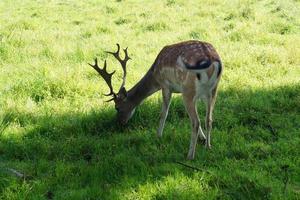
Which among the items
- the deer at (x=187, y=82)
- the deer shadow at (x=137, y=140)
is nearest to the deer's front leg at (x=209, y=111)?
the deer at (x=187, y=82)

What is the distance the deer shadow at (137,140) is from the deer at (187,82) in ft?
0.79

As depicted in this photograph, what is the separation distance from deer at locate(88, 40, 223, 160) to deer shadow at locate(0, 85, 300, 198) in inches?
9.4

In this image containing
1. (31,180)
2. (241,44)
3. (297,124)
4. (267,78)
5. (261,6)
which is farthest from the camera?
(261,6)

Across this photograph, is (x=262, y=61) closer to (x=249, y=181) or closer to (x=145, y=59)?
(x=145, y=59)

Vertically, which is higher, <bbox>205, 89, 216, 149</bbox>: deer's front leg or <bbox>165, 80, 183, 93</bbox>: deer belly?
<bbox>165, 80, 183, 93</bbox>: deer belly

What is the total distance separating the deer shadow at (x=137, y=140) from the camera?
17.1 feet

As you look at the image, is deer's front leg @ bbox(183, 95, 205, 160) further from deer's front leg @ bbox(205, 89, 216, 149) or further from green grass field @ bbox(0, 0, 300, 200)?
deer's front leg @ bbox(205, 89, 216, 149)

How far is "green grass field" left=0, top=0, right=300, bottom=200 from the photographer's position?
4906 mm

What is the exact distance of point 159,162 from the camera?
5.44 m

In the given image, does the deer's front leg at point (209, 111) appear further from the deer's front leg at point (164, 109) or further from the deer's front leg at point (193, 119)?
the deer's front leg at point (164, 109)

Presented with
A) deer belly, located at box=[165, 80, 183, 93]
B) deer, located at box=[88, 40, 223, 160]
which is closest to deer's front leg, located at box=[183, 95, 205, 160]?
deer, located at box=[88, 40, 223, 160]

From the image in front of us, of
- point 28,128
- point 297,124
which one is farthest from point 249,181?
point 28,128

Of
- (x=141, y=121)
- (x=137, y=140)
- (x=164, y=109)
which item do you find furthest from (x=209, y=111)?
(x=141, y=121)

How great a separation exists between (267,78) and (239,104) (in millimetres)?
1228
